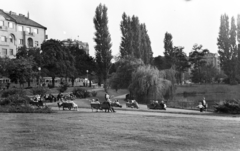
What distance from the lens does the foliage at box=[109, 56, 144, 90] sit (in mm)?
36412

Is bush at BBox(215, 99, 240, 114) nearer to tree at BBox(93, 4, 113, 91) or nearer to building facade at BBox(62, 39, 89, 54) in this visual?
tree at BBox(93, 4, 113, 91)

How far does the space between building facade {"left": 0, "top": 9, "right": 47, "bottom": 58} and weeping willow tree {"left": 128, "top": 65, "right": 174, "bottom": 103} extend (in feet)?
40.8

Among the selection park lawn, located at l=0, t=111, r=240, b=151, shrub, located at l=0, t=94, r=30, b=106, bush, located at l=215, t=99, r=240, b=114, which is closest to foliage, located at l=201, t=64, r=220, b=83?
bush, located at l=215, t=99, r=240, b=114

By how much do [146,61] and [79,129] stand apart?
2943cm

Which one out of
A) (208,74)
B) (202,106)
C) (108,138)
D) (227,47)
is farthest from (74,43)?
(108,138)

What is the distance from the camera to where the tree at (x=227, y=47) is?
5378cm

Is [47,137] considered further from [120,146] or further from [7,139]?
[120,146]

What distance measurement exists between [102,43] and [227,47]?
31897 mm

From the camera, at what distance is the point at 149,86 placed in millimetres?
32188

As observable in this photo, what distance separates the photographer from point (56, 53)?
51312mm

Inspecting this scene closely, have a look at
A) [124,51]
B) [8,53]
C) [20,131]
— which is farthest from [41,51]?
[20,131]

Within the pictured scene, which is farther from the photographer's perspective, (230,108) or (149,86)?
(149,86)

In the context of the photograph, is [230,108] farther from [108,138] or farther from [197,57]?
[197,57]

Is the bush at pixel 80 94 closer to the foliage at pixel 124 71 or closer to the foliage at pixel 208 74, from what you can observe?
the foliage at pixel 124 71
